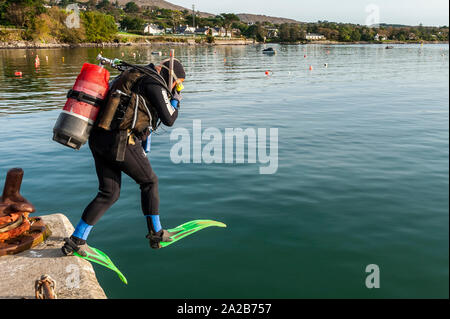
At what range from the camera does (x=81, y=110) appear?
5.05 metres

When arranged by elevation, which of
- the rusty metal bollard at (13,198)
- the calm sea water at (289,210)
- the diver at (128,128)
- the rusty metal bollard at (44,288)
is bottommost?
the calm sea water at (289,210)

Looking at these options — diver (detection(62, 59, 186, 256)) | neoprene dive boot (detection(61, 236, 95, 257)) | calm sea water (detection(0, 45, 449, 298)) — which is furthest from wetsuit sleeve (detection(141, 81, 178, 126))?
calm sea water (detection(0, 45, 449, 298))

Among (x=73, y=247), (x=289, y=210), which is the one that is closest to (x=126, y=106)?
(x=73, y=247)

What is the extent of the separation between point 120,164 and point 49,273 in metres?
1.63

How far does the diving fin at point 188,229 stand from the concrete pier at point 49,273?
1386mm

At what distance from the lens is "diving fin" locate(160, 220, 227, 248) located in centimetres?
640

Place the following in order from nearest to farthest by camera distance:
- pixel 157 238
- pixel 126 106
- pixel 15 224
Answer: pixel 126 106, pixel 15 224, pixel 157 238

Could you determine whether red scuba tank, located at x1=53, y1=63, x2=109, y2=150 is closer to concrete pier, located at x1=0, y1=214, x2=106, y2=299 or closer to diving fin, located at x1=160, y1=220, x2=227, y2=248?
concrete pier, located at x1=0, y1=214, x2=106, y2=299

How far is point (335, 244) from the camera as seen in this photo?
655 centimetres

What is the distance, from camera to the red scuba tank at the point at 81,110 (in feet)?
16.5

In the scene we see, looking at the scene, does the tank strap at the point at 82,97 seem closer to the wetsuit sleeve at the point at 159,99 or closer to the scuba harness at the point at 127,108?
the scuba harness at the point at 127,108

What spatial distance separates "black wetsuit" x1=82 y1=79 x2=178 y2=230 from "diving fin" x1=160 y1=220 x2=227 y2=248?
1.00m

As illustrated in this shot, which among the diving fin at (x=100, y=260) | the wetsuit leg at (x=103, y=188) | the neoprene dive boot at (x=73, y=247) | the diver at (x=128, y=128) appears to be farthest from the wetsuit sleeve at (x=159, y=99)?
the diving fin at (x=100, y=260)

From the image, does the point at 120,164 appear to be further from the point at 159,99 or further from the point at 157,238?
the point at 157,238
